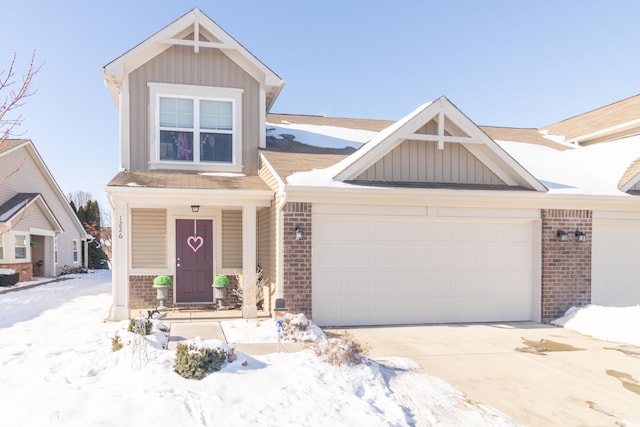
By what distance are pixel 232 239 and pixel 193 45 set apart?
4.71 metres

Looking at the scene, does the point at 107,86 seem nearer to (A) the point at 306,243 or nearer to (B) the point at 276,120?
(B) the point at 276,120

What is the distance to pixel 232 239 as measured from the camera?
11.3 metres

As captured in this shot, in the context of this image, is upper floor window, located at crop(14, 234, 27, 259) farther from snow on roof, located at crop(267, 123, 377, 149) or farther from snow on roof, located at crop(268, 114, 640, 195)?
snow on roof, located at crop(268, 114, 640, 195)

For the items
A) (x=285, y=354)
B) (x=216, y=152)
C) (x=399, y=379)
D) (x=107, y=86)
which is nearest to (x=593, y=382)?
(x=399, y=379)

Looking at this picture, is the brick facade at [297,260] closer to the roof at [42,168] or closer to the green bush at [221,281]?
the green bush at [221,281]

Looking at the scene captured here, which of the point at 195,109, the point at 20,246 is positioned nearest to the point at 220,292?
the point at 195,109

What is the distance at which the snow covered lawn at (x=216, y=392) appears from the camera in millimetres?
4371

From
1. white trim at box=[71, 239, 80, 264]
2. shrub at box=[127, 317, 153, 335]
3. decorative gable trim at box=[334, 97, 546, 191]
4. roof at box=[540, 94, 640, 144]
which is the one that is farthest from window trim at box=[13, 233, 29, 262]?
roof at box=[540, 94, 640, 144]

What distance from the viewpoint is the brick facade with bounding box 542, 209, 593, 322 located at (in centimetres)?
999

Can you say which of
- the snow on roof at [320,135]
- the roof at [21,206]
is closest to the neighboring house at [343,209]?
the snow on roof at [320,135]

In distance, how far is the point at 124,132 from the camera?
10500 millimetres

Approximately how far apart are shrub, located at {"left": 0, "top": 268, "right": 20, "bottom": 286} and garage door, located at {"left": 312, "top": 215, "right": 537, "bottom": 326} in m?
13.7

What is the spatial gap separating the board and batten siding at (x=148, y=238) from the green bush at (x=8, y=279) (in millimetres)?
9262

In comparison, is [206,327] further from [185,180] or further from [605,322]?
[605,322]
